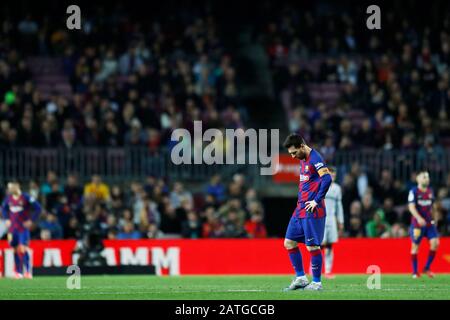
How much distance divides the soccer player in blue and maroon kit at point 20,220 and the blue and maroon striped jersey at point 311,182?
9.15m

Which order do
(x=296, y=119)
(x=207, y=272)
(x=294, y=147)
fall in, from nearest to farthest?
1. (x=294, y=147)
2. (x=207, y=272)
3. (x=296, y=119)

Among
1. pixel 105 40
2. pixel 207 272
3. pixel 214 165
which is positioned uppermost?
pixel 105 40

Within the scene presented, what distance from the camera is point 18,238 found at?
24625mm

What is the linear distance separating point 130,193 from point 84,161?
4.81ft

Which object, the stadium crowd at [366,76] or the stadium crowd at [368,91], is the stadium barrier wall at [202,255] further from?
the stadium crowd at [366,76]

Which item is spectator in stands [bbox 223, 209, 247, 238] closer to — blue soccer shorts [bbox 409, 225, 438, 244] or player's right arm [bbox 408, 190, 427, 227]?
blue soccer shorts [bbox 409, 225, 438, 244]

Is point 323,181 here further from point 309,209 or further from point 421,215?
point 421,215

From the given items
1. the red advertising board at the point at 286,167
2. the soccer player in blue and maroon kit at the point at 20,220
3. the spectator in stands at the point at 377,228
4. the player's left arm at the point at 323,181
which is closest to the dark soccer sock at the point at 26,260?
the soccer player in blue and maroon kit at the point at 20,220

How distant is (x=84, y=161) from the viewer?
29.5m

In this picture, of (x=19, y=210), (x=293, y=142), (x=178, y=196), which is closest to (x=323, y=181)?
(x=293, y=142)

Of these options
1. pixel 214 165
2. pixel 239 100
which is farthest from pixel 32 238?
pixel 239 100

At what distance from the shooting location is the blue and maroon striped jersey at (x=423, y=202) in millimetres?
A: 22719

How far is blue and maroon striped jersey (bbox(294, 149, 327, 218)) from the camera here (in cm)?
1683
